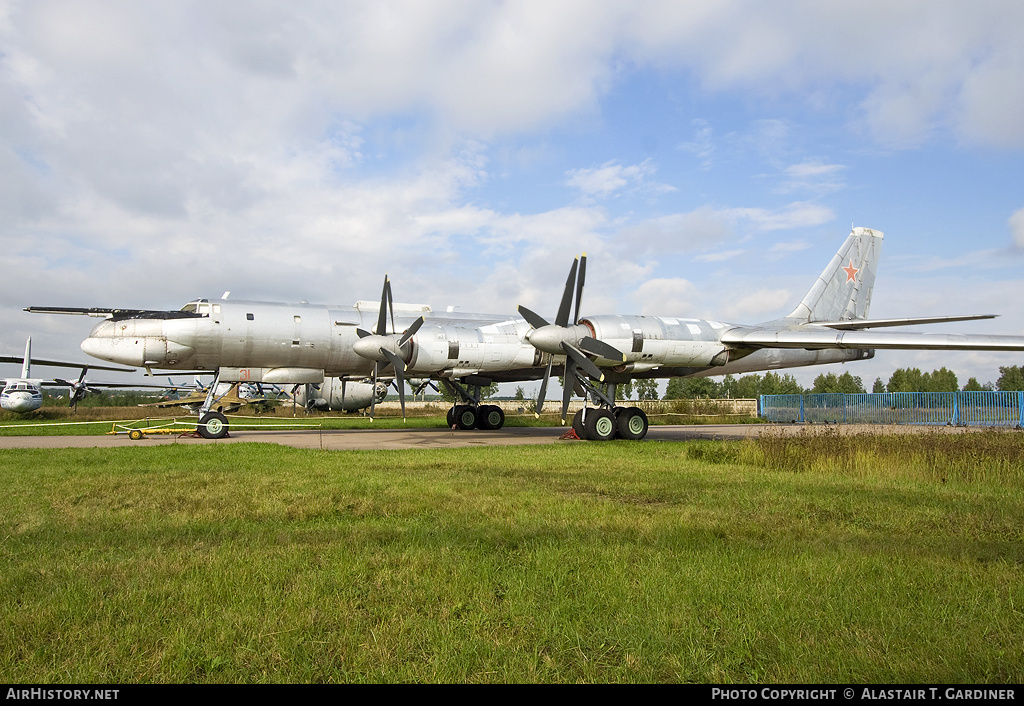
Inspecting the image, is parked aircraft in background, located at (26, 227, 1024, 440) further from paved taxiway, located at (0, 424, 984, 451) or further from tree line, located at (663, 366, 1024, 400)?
tree line, located at (663, 366, 1024, 400)

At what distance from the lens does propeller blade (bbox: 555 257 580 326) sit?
16734mm

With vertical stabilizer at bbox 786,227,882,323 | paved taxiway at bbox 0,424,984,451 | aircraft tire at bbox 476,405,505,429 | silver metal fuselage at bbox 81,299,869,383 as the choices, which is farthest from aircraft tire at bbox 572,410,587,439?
vertical stabilizer at bbox 786,227,882,323

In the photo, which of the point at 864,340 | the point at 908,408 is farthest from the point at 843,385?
the point at 864,340

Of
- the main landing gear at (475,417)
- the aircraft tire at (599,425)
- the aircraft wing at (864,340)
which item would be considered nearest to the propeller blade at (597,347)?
the aircraft tire at (599,425)

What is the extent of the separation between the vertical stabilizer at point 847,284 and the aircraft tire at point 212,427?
19.1m

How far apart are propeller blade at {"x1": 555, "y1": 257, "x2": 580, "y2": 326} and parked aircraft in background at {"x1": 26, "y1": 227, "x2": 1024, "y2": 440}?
0.04 metres

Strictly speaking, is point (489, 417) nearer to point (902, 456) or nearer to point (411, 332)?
point (411, 332)

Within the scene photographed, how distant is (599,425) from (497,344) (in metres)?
4.02

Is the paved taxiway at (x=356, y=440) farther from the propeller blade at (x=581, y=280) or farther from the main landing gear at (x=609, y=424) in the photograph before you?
the propeller blade at (x=581, y=280)

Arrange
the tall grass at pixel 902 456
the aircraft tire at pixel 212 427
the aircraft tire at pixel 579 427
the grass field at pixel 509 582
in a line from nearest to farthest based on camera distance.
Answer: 1. the grass field at pixel 509 582
2. the tall grass at pixel 902 456
3. the aircraft tire at pixel 579 427
4. the aircraft tire at pixel 212 427

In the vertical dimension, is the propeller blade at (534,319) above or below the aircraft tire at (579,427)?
above

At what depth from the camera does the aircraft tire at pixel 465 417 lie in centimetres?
2438

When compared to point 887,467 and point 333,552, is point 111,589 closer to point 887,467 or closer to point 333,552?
point 333,552
